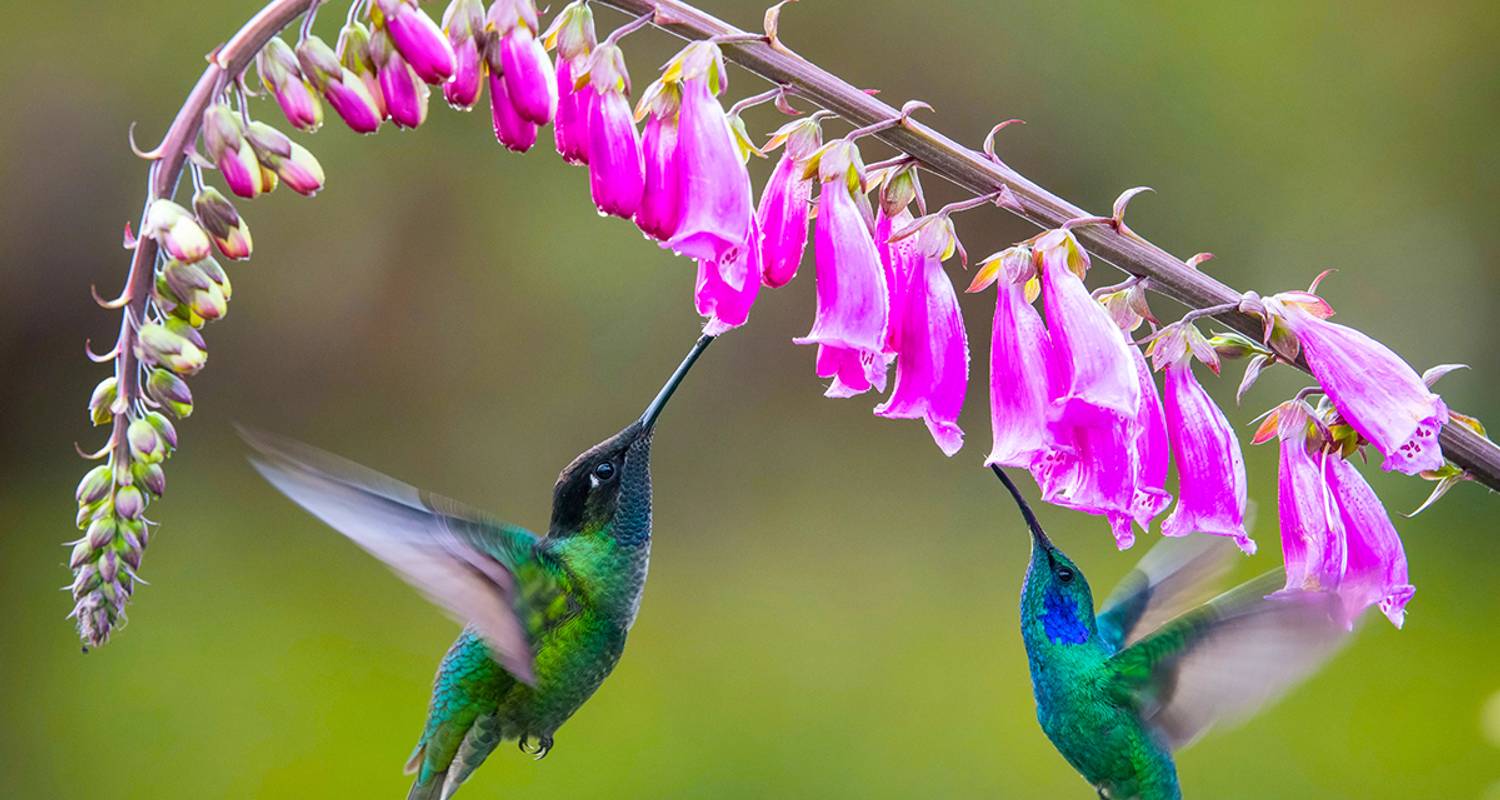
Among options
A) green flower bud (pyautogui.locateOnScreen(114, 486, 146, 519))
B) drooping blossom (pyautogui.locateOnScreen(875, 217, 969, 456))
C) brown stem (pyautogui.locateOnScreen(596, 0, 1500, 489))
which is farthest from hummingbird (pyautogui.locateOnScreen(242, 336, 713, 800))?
brown stem (pyautogui.locateOnScreen(596, 0, 1500, 489))

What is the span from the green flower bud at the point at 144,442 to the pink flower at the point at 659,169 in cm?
Answer: 50

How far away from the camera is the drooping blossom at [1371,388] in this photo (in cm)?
130

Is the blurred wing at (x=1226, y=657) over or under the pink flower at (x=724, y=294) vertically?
under

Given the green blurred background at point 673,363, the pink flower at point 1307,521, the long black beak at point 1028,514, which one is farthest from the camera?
the green blurred background at point 673,363

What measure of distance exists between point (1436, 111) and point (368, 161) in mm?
3824

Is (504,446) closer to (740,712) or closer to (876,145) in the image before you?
(740,712)

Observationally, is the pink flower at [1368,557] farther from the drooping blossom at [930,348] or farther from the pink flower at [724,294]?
the pink flower at [724,294]

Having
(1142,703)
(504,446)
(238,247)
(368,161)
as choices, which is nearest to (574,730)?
(504,446)

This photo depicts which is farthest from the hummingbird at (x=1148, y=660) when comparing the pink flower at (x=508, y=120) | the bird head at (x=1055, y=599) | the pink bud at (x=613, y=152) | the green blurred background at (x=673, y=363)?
the green blurred background at (x=673, y=363)

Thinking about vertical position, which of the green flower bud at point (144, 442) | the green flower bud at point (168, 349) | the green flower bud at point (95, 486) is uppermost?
the green flower bud at point (168, 349)

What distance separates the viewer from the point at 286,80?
1289 mm

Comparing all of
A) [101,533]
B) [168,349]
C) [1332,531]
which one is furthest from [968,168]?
[101,533]

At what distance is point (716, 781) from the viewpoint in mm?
4398

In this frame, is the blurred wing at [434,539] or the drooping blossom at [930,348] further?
the drooping blossom at [930,348]
